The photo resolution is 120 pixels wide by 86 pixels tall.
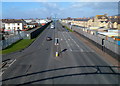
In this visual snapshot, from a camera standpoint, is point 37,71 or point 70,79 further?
point 37,71

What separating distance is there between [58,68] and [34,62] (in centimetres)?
416

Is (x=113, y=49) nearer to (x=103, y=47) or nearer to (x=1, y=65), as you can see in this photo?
(x=103, y=47)

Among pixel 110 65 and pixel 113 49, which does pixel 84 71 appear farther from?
pixel 113 49

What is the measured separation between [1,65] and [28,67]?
3399 millimetres

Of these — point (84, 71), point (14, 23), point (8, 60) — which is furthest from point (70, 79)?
point (14, 23)

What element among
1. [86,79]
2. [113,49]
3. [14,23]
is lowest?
[86,79]

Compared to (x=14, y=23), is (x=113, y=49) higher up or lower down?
lower down

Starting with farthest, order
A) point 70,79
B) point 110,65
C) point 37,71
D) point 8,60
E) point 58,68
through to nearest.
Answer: point 8,60
point 110,65
point 58,68
point 37,71
point 70,79

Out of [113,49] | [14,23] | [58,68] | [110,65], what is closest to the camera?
[58,68]

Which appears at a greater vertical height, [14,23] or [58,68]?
[14,23]

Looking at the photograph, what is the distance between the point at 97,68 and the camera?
1798cm

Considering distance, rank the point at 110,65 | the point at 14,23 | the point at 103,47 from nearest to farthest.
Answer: the point at 110,65 < the point at 103,47 < the point at 14,23

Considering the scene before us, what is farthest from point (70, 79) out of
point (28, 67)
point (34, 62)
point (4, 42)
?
point (4, 42)

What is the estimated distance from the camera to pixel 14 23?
274 feet
